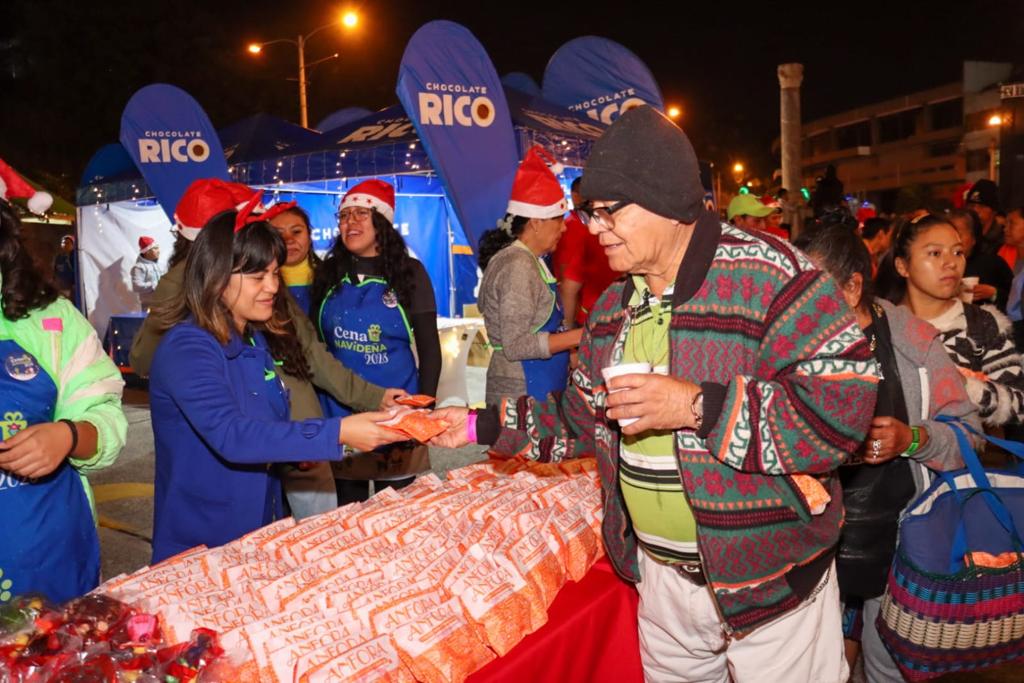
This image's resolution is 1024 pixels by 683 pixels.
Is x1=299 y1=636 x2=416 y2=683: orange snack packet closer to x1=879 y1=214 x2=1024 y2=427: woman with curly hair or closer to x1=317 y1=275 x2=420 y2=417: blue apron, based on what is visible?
x1=317 y1=275 x2=420 y2=417: blue apron

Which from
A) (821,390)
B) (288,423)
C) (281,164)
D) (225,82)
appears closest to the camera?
(821,390)

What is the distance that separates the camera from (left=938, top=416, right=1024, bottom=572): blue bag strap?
8.38 feet

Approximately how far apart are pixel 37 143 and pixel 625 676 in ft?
84.1

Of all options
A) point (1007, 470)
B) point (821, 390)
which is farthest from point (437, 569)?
point (1007, 470)

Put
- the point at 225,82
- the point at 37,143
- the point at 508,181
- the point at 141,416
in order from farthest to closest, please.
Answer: the point at 225,82 → the point at 37,143 → the point at 141,416 → the point at 508,181

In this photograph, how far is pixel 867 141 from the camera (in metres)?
73.8

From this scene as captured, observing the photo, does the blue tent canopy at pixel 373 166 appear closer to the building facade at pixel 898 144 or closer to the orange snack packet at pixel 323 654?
the orange snack packet at pixel 323 654

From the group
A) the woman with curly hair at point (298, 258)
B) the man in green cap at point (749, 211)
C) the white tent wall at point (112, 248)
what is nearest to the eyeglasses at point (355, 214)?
the woman with curly hair at point (298, 258)

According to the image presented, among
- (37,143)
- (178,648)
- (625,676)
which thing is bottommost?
(625,676)

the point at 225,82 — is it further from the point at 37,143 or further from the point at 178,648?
the point at 178,648

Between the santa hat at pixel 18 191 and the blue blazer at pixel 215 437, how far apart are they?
1.71ft

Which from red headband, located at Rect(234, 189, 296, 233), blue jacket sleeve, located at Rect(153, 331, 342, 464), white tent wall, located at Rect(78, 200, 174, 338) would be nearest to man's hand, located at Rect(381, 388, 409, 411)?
blue jacket sleeve, located at Rect(153, 331, 342, 464)

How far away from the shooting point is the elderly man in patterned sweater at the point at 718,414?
69.0 inches

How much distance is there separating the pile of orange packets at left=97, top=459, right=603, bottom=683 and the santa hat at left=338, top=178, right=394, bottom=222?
2.09 meters
